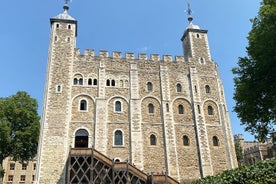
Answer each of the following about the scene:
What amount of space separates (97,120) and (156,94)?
6.87 meters

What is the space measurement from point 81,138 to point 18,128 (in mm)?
9009

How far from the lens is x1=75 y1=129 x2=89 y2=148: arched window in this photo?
2344 cm

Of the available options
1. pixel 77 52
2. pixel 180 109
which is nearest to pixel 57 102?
pixel 77 52

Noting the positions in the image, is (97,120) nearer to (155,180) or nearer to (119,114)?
(119,114)

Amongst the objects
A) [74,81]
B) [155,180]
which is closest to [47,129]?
[74,81]

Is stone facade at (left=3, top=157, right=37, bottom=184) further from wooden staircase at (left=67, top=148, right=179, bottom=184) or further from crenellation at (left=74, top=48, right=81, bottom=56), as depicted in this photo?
wooden staircase at (left=67, top=148, right=179, bottom=184)

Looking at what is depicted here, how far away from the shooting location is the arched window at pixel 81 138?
76.9 feet

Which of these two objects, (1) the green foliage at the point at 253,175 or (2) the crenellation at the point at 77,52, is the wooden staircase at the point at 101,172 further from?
(2) the crenellation at the point at 77,52

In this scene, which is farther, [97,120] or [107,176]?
[97,120]

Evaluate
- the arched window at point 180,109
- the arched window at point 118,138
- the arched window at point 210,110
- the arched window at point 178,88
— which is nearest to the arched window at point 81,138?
the arched window at point 118,138

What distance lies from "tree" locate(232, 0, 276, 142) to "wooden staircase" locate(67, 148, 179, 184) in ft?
24.9

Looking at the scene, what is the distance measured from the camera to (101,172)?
1977 centimetres

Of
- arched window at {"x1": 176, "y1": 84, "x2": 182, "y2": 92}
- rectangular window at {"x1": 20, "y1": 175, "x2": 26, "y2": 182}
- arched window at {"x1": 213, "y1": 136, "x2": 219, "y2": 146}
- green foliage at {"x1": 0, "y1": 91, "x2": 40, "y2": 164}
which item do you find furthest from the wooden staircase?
rectangular window at {"x1": 20, "y1": 175, "x2": 26, "y2": 182}

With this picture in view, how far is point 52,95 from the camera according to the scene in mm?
24234
